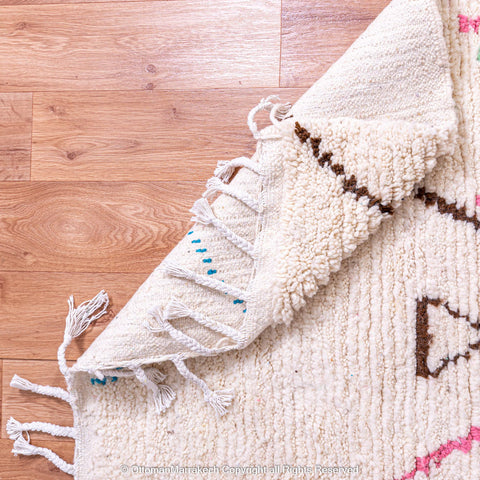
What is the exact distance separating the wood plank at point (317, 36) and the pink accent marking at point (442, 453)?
2.35 ft

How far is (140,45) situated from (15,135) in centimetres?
33

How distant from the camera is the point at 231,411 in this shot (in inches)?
30.4

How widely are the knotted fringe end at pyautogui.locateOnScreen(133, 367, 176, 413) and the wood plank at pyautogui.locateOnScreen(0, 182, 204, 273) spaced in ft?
0.66

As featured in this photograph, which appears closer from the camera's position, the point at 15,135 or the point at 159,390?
the point at 159,390

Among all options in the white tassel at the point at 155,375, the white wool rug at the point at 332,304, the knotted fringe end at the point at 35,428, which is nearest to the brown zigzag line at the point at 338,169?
the white wool rug at the point at 332,304

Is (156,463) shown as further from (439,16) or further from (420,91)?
(439,16)

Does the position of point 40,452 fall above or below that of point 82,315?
below

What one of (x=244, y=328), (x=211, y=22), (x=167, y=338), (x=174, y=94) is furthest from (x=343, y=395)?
(x=211, y=22)

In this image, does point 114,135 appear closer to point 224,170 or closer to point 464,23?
point 224,170

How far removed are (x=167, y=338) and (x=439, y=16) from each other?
2.38 feet

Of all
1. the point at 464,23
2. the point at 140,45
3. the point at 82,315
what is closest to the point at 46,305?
the point at 82,315

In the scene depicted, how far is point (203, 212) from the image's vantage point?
75cm

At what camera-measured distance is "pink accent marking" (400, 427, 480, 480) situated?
74cm

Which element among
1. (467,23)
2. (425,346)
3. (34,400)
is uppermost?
(467,23)
